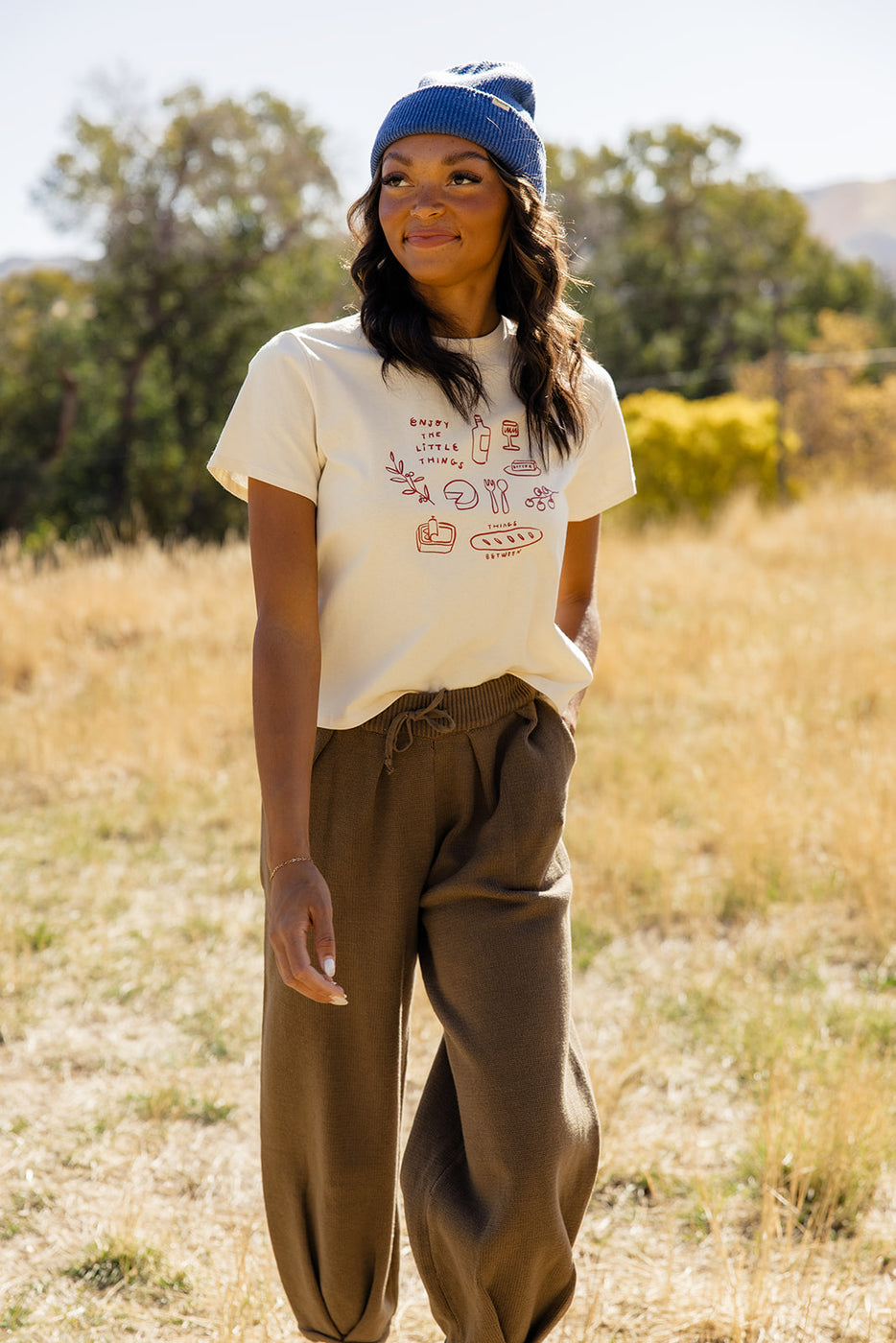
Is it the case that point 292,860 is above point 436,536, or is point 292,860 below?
below

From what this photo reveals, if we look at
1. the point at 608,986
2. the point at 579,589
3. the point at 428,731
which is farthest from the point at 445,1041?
the point at 608,986

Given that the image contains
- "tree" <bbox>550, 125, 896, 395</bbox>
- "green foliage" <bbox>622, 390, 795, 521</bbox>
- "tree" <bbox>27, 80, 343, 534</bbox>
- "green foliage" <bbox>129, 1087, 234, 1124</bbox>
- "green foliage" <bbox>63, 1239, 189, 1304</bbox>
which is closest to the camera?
"green foliage" <bbox>63, 1239, 189, 1304</bbox>

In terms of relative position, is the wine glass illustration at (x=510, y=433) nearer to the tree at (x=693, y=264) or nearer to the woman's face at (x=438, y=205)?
the woman's face at (x=438, y=205)

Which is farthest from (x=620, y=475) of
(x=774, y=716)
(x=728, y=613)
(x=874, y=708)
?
(x=728, y=613)

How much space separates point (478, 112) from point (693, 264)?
32.1m

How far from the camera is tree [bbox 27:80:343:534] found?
1967cm

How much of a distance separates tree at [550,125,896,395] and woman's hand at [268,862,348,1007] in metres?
28.3

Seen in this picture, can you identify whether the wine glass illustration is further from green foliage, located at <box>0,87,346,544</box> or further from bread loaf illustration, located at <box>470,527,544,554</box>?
green foliage, located at <box>0,87,346,544</box>

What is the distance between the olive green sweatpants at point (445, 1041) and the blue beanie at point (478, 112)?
76cm

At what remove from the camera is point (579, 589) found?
6.88ft

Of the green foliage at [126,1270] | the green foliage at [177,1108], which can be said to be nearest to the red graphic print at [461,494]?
the green foliage at [126,1270]

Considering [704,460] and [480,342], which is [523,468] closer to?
[480,342]

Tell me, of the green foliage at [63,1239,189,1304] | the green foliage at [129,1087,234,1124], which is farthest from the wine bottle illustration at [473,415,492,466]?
the green foliage at [129,1087,234,1124]

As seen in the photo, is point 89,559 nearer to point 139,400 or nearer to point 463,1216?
point 463,1216
